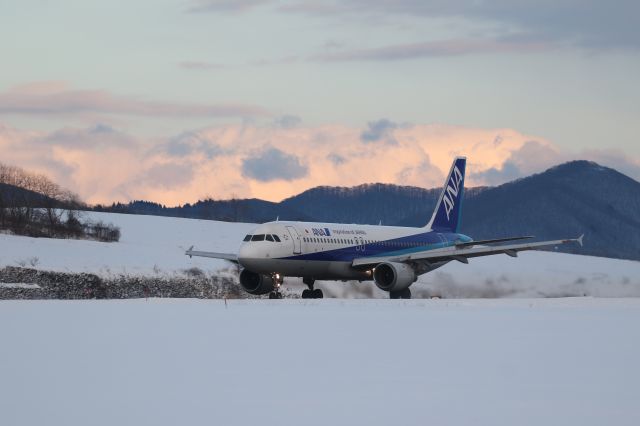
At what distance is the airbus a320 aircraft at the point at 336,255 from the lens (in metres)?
52.8

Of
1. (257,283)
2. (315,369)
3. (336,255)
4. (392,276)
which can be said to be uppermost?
(336,255)

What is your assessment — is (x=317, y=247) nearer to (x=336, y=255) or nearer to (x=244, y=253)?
(x=336, y=255)

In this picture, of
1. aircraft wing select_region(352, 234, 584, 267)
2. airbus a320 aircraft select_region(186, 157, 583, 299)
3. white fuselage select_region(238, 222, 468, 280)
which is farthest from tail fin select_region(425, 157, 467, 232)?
aircraft wing select_region(352, 234, 584, 267)

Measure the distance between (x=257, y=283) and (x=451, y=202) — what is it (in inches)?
748

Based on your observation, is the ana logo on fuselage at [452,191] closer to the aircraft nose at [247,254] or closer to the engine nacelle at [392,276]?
the engine nacelle at [392,276]

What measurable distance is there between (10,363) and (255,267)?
28764 mm

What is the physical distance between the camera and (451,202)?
230 ft

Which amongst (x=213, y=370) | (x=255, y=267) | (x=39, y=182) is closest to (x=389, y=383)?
(x=213, y=370)

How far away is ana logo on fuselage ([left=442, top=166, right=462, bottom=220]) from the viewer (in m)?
69.7

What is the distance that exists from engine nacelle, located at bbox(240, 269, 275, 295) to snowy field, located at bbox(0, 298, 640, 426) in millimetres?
16916

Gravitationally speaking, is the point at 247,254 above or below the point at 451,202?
below

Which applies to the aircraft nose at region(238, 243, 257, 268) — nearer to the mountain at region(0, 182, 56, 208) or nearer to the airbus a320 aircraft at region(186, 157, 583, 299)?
the airbus a320 aircraft at region(186, 157, 583, 299)

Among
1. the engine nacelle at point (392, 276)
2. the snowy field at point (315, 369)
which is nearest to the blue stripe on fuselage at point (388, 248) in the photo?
the engine nacelle at point (392, 276)

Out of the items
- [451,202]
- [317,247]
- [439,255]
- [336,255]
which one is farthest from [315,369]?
[451,202]
